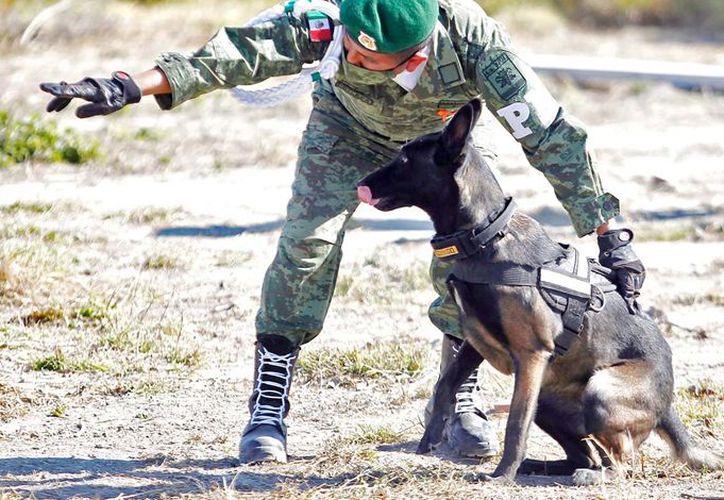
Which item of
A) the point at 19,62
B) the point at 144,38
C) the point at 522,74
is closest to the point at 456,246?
the point at 522,74

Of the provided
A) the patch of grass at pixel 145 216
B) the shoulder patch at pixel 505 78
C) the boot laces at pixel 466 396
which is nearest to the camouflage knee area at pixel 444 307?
the boot laces at pixel 466 396

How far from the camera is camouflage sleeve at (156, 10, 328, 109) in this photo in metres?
4.30

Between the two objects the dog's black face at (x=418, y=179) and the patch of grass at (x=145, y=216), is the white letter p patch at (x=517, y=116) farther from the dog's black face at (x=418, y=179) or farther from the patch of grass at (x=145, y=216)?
the patch of grass at (x=145, y=216)

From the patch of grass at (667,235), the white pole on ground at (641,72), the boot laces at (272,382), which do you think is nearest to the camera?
the boot laces at (272,382)

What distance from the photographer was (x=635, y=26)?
21062mm

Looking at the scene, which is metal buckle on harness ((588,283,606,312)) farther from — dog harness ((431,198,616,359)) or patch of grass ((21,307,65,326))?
patch of grass ((21,307,65,326))

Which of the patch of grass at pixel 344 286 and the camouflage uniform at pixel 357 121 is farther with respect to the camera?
the patch of grass at pixel 344 286

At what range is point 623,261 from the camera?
4441 millimetres

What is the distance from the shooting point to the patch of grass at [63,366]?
5.61 m

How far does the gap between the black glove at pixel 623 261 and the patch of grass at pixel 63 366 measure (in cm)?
244

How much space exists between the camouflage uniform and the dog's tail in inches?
31.4

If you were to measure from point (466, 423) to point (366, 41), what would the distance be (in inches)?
62.9

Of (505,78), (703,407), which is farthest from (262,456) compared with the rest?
(703,407)

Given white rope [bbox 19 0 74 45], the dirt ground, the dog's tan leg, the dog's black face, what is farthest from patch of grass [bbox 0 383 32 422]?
white rope [bbox 19 0 74 45]
